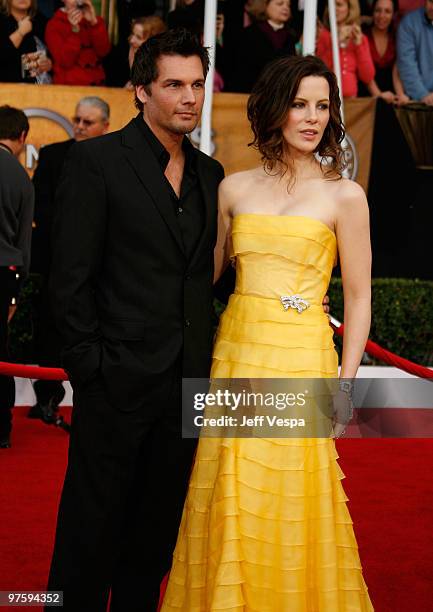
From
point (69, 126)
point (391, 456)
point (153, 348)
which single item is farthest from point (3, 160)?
point (153, 348)

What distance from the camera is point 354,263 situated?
3236 millimetres

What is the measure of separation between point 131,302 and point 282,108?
0.74m

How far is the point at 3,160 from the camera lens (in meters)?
6.15

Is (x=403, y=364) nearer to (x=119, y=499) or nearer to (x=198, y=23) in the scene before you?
(x=119, y=499)

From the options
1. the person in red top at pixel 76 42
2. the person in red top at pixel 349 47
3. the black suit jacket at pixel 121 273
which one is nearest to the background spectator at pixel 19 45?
the person in red top at pixel 76 42

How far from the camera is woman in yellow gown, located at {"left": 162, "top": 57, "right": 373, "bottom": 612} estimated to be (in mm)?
3146

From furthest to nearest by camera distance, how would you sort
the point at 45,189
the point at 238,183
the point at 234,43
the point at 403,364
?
the point at 234,43
the point at 45,189
the point at 403,364
the point at 238,183

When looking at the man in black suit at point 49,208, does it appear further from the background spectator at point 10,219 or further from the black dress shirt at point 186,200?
the black dress shirt at point 186,200

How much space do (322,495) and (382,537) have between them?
1.89 metres

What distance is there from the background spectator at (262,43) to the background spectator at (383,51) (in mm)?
922

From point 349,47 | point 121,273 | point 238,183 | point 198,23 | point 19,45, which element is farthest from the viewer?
point 349,47

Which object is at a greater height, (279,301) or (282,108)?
(282,108)

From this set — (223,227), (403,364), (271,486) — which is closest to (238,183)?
(223,227)

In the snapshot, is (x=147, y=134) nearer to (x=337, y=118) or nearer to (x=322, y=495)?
(x=337, y=118)
